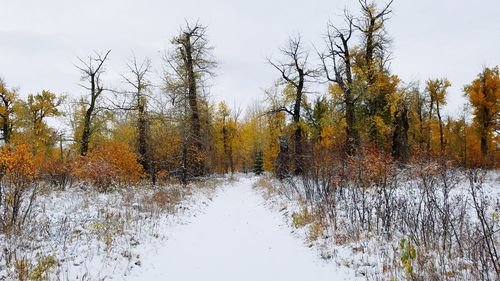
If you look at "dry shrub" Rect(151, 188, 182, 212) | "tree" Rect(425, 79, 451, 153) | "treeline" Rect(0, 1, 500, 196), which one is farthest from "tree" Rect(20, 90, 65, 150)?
"tree" Rect(425, 79, 451, 153)

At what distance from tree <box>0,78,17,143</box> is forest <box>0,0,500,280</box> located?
0.31 ft

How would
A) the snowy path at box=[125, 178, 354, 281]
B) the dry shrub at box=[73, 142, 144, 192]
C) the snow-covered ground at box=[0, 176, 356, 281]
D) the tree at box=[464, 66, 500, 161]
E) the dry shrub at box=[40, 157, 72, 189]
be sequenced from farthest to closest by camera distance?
the tree at box=[464, 66, 500, 161] < the dry shrub at box=[40, 157, 72, 189] < the dry shrub at box=[73, 142, 144, 192] < the snowy path at box=[125, 178, 354, 281] < the snow-covered ground at box=[0, 176, 356, 281]

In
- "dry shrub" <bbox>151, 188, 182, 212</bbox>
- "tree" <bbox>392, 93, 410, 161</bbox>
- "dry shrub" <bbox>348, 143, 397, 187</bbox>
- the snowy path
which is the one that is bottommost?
the snowy path

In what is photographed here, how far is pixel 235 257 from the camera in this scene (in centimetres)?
675

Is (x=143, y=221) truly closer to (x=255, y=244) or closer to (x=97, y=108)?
(x=255, y=244)

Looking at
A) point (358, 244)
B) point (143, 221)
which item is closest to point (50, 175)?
point (143, 221)

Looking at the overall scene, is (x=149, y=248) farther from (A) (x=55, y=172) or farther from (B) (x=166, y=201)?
(A) (x=55, y=172)

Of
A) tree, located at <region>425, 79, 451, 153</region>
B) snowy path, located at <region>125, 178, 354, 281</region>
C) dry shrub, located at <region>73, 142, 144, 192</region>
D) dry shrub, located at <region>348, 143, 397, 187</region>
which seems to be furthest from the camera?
tree, located at <region>425, 79, 451, 153</region>

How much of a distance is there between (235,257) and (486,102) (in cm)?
3308

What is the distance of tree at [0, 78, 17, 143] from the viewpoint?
30.5m

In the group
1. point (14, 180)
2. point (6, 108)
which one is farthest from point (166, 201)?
point (6, 108)

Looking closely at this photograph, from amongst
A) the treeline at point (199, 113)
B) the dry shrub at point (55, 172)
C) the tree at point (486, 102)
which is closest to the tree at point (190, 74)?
the treeline at point (199, 113)

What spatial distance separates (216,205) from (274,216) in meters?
4.21

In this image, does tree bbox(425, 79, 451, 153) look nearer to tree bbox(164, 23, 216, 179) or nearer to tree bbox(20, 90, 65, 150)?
tree bbox(164, 23, 216, 179)
